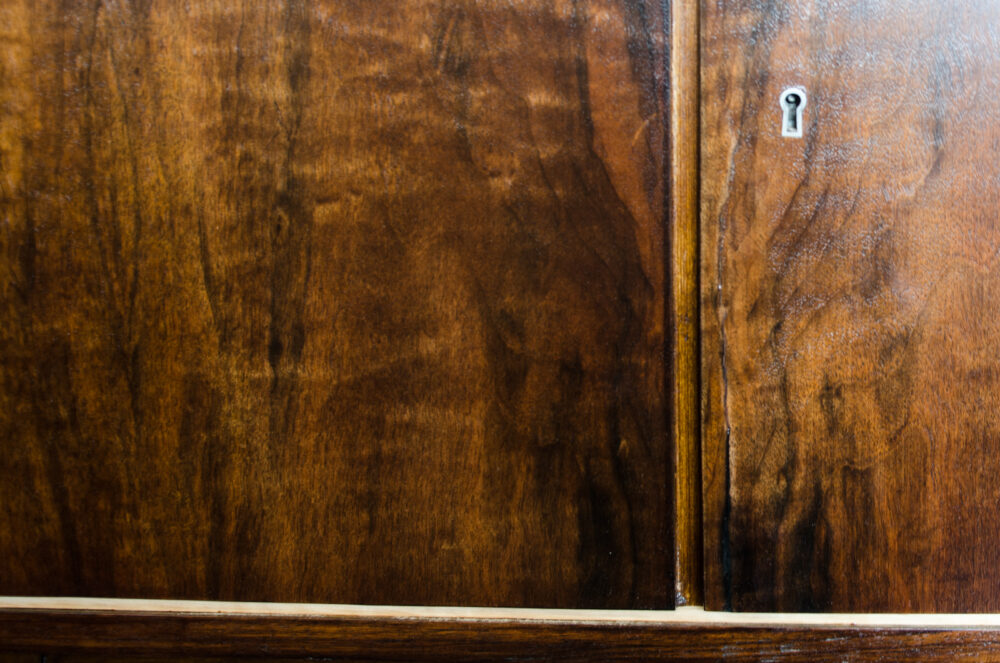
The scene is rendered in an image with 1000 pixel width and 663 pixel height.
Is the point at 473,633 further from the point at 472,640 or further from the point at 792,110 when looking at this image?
the point at 792,110

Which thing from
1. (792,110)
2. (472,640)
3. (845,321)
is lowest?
(472,640)

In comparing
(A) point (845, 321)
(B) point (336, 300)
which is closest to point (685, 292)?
(A) point (845, 321)

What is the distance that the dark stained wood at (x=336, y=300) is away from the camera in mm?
345

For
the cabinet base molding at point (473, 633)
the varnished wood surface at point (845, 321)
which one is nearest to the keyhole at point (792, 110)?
the varnished wood surface at point (845, 321)

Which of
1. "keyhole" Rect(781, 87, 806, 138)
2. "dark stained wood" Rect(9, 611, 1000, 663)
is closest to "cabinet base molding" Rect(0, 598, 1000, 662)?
"dark stained wood" Rect(9, 611, 1000, 663)

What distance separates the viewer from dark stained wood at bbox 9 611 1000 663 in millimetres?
335

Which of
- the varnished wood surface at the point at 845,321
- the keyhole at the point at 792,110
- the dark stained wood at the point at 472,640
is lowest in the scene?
the dark stained wood at the point at 472,640

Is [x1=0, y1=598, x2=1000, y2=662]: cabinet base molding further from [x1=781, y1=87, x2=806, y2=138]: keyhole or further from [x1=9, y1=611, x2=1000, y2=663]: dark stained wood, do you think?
[x1=781, y1=87, x2=806, y2=138]: keyhole

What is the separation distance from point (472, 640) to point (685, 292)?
0.79ft

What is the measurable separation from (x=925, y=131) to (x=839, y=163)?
56 millimetres

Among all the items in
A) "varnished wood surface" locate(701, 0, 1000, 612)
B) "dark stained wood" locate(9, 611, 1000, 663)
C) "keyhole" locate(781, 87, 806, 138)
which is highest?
"keyhole" locate(781, 87, 806, 138)

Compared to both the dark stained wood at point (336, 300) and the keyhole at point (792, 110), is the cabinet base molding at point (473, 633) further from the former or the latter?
the keyhole at point (792, 110)

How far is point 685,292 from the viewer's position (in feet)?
1.14

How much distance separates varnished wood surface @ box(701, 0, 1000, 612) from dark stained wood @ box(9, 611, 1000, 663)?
18 millimetres
